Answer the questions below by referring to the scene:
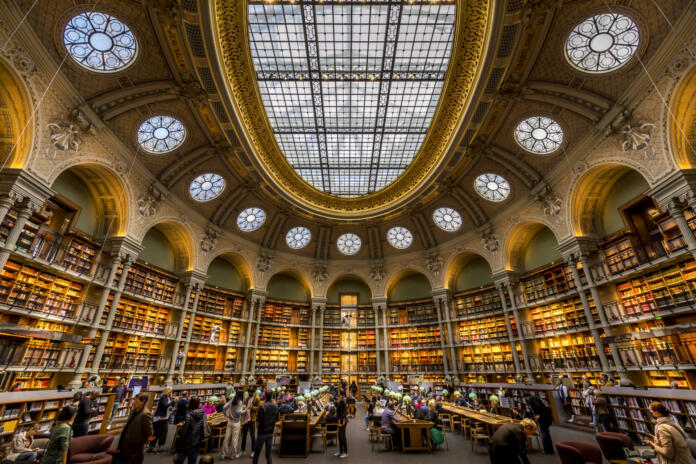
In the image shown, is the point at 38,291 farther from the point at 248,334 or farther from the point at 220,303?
the point at 248,334

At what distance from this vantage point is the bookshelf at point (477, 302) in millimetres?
17422

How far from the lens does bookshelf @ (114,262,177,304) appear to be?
13953mm

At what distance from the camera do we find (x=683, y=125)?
357 inches

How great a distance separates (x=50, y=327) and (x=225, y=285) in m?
8.98

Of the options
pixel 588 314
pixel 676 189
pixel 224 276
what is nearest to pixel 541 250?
pixel 588 314

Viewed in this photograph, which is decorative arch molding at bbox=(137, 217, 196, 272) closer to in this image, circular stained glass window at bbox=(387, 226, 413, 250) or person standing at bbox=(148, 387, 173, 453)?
person standing at bbox=(148, 387, 173, 453)

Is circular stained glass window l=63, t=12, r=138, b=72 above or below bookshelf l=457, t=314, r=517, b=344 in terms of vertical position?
above

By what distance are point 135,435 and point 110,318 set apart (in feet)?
34.1

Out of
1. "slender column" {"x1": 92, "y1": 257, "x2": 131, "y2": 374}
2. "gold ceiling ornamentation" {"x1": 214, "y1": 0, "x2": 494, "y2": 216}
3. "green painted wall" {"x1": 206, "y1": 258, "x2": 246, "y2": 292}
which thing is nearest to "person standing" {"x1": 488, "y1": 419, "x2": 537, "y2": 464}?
"gold ceiling ornamentation" {"x1": 214, "y1": 0, "x2": 494, "y2": 216}

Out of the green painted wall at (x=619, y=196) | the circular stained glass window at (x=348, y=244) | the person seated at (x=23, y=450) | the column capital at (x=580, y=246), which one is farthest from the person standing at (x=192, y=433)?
the circular stained glass window at (x=348, y=244)

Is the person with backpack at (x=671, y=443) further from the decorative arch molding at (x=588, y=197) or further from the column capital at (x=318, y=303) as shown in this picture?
the column capital at (x=318, y=303)

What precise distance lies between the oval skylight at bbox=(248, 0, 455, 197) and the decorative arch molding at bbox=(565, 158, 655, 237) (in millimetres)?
7390

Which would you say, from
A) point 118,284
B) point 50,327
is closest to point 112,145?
point 118,284

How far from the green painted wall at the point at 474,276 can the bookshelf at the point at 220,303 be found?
46.9 ft
